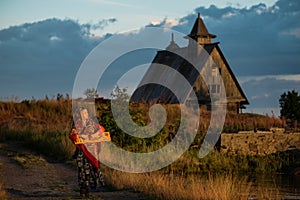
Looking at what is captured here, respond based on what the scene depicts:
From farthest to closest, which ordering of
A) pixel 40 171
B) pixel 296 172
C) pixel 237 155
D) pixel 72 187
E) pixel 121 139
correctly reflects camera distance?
pixel 237 155
pixel 296 172
pixel 121 139
pixel 40 171
pixel 72 187

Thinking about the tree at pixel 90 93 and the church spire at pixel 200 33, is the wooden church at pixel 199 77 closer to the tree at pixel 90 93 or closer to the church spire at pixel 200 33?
the church spire at pixel 200 33

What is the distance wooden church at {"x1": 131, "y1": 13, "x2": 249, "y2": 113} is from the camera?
45.4 metres

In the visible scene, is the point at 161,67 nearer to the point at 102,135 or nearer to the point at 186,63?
the point at 186,63

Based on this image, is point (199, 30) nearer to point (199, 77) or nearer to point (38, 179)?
point (199, 77)

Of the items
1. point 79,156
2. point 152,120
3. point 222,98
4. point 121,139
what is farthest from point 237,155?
point 222,98

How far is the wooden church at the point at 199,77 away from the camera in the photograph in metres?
45.4

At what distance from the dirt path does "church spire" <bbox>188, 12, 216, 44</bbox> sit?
30.3 m

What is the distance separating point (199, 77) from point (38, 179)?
3158cm

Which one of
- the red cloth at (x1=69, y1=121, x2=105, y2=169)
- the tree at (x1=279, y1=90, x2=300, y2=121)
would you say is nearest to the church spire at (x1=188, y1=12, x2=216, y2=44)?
the tree at (x1=279, y1=90, x2=300, y2=121)

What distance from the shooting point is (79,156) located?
11.9 metres

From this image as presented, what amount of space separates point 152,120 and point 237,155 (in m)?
4.59

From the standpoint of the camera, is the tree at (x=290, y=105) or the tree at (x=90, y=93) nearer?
the tree at (x=90, y=93)

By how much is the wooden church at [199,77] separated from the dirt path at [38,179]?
24.0 metres

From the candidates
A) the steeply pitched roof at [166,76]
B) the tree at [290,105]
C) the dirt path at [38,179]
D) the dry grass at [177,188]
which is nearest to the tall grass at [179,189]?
the dry grass at [177,188]
